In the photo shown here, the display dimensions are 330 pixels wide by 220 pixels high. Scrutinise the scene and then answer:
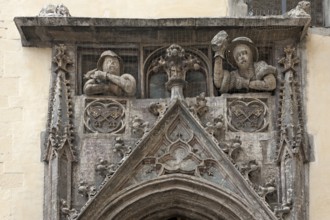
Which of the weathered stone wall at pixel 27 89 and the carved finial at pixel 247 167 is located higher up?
the weathered stone wall at pixel 27 89

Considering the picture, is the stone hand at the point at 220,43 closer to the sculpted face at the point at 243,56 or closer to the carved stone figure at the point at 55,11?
the sculpted face at the point at 243,56

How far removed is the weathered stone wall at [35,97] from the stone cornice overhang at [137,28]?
0.67 ft

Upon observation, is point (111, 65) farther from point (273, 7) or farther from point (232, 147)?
point (273, 7)

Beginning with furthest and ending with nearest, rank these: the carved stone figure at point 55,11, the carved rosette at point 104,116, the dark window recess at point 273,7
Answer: the dark window recess at point 273,7, the carved stone figure at point 55,11, the carved rosette at point 104,116

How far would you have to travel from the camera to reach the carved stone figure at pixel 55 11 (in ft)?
38.0

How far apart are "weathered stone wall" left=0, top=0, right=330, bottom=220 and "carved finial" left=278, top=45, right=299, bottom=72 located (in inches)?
6.5

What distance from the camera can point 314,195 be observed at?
1114 cm

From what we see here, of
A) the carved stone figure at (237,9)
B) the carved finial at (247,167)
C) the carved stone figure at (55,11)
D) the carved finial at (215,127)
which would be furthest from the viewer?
the carved stone figure at (237,9)

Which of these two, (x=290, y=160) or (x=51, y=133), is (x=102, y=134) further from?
(x=290, y=160)

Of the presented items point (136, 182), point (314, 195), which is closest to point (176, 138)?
point (136, 182)

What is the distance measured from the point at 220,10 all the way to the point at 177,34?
0.56 m

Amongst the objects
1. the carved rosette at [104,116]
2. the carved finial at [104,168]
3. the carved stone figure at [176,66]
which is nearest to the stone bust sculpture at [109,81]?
the carved rosette at [104,116]

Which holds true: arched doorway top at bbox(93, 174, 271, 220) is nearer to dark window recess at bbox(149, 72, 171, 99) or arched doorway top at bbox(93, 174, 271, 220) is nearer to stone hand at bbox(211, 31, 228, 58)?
dark window recess at bbox(149, 72, 171, 99)

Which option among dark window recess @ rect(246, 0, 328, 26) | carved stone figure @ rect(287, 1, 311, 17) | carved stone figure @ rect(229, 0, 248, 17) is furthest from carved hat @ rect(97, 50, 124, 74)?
carved stone figure @ rect(287, 1, 311, 17)
